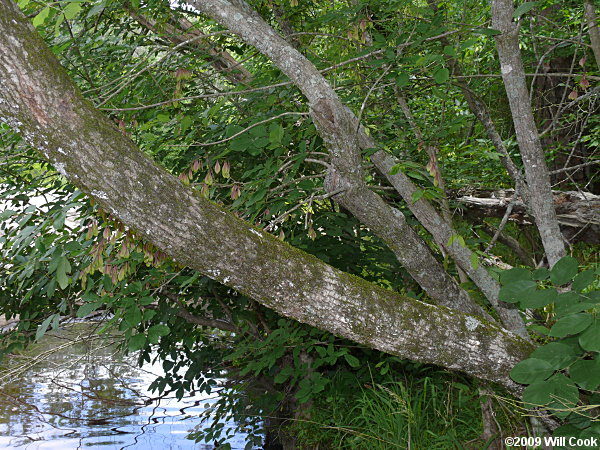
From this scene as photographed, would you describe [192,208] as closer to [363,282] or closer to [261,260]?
[261,260]

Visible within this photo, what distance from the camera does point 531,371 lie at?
76.5 inches

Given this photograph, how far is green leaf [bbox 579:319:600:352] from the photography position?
178 cm

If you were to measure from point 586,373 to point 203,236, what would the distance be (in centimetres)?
121

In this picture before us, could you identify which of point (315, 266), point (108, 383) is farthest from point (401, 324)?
point (108, 383)

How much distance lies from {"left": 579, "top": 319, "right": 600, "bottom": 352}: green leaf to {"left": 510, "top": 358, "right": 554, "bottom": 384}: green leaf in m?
0.17

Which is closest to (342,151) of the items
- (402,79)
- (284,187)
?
(402,79)

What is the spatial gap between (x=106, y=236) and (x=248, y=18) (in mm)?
1036

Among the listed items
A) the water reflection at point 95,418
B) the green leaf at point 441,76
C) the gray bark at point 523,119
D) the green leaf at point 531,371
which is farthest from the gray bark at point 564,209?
the water reflection at point 95,418

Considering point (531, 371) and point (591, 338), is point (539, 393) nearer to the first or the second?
point (531, 371)

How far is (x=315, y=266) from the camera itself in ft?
6.61

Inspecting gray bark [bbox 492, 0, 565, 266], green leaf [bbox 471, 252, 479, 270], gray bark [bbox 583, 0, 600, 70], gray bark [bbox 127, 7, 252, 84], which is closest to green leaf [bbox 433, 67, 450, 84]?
gray bark [bbox 492, 0, 565, 266]

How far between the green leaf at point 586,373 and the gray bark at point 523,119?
732 mm

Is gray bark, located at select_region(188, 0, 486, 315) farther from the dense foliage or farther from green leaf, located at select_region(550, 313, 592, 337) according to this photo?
green leaf, located at select_region(550, 313, 592, 337)

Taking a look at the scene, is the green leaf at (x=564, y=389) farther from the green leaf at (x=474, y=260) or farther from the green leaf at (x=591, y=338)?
the green leaf at (x=474, y=260)
